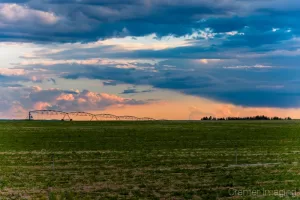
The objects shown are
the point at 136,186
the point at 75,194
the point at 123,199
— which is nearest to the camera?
the point at 123,199

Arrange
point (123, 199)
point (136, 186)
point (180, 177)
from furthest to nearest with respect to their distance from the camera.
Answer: point (180, 177) < point (136, 186) < point (123, 199)

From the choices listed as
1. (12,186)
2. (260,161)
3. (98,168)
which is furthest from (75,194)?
(260,161)

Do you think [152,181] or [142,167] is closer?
[152,181]

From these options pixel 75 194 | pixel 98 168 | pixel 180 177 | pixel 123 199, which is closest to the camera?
pixel 123 199

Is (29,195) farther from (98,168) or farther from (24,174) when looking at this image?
(98,168)

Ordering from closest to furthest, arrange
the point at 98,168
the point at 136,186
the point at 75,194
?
the point at 75,194 → the point at 136,186 → the point at 98,168

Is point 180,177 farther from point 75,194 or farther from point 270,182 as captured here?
point 75,194

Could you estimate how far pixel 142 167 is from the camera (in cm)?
3575

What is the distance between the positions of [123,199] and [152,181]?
5547mm

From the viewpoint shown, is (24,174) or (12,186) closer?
(12,186)

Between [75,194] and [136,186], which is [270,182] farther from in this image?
[75,194]

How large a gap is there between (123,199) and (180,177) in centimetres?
786

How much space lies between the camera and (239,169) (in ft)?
112

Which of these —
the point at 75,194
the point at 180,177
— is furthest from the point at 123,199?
the point at 180,177
